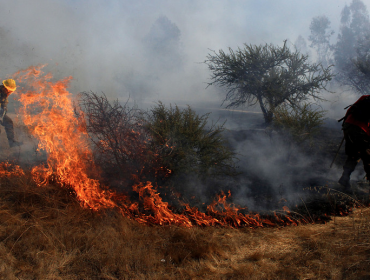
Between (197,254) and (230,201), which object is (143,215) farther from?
(230,201)

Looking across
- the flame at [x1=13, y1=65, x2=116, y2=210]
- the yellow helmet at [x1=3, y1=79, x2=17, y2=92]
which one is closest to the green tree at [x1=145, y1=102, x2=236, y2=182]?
the flame at [x1=13, y1=65, x2=116, y2=210]

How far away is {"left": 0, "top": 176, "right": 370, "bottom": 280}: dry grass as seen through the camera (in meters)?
2.35

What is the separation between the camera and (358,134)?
450cm

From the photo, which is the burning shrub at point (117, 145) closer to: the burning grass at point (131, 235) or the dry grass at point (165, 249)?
the burning grass at point (131, 235)

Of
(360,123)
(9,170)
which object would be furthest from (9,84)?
(360,123)

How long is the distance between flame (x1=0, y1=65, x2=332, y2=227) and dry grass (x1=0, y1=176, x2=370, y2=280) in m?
0.34

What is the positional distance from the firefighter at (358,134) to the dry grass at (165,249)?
5.35 ft

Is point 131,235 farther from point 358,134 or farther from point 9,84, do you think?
point 9,84

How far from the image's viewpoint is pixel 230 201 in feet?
15.5

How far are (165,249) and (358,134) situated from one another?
432 centimetres

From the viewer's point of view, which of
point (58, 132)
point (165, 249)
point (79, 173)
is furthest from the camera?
point (58, 132)

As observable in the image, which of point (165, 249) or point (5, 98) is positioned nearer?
point (165, 249)

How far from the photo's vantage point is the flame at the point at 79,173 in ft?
12.8

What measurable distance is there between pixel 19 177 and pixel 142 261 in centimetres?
355
